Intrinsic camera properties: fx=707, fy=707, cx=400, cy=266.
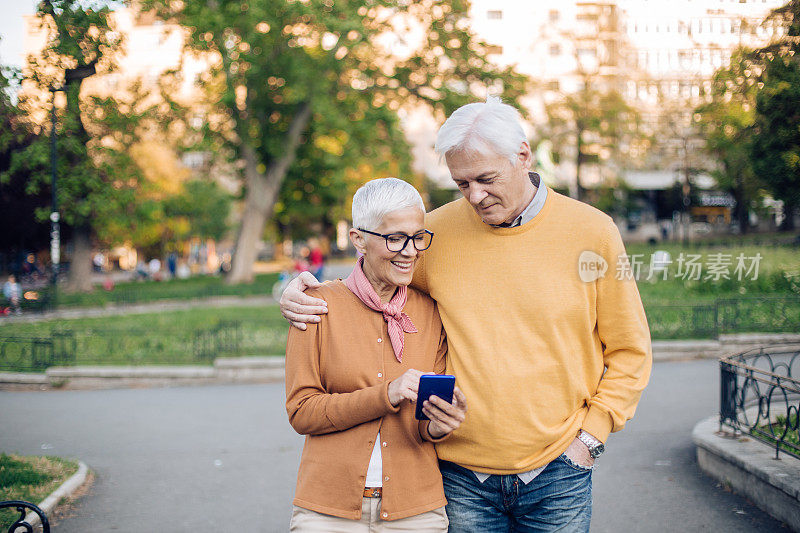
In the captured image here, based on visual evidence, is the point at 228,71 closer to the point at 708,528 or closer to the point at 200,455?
the point at 200,455

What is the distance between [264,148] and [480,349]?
88.8ft

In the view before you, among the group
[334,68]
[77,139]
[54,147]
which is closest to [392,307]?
[54,147]

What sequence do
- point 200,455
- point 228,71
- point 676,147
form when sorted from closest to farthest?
point 200,455 → point 228,71 → point 676,147

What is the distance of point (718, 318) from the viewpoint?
Result: 41.0 ft

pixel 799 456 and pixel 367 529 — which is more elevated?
pixel 367 529

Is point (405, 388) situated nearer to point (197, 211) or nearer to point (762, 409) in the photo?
point (762, 409)

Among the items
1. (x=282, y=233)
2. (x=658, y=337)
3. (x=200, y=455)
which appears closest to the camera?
(x=200, y=455)


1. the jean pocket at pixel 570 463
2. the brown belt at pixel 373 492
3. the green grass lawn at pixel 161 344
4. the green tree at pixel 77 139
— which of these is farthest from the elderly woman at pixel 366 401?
the green grass lawn at pixel 161 344

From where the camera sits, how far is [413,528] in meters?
2.50

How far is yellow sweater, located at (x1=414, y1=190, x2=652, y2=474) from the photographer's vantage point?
2.51 meters

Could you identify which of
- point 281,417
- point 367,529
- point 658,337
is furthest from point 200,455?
point 658,337

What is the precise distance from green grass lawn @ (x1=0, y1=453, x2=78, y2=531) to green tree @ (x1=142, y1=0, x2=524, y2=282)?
17001 millimetres

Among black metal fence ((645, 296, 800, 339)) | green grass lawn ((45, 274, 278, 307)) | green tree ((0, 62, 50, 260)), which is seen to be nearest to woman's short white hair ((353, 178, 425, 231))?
green tree ((0, 62, 50, 260))

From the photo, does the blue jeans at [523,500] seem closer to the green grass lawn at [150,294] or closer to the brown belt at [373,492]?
the brown belt at [373,492]
